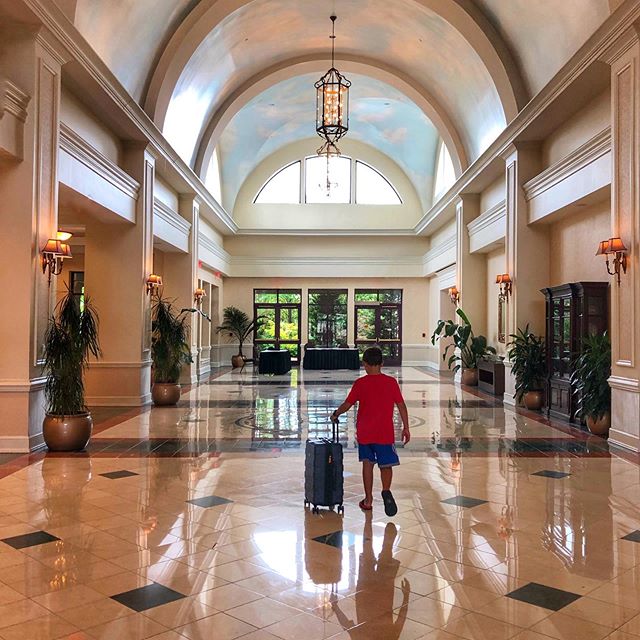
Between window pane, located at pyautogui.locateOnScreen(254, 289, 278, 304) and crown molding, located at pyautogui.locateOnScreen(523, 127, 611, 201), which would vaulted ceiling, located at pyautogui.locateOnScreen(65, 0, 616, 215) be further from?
window pane, located at pyautogui.locateOnScreen(254, 289, 278, 304)

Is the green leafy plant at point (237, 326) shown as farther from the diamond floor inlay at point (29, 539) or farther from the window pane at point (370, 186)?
the diamond floor inlay at point (29, 539)

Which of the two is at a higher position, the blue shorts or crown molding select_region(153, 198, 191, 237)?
crown molding select_region(153, 198, 191, 237)

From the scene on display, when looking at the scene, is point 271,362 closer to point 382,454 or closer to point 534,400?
point 534,400

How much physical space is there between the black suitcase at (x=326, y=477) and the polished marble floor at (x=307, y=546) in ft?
0.42

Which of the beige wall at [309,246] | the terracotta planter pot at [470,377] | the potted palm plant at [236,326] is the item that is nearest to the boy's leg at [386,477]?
the terracotta planter pot at [470,377]

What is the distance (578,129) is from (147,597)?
357 inches

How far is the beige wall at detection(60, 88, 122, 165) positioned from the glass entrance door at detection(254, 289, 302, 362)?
1261cm

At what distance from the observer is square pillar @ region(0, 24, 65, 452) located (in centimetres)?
691

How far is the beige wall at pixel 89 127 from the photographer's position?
8.64 metres

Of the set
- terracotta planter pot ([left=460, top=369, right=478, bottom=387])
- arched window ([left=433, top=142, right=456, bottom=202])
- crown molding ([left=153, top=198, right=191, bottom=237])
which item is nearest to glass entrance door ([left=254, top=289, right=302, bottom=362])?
arched window ([left=433, top=142, right=456, bottom=202])

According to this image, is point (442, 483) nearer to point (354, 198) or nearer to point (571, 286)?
point (571, 286)

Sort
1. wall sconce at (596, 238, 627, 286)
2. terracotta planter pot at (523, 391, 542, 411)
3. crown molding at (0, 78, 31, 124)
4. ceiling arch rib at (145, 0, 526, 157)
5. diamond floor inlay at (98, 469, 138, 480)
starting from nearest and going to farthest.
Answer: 1. diamond floor inlay at (98, 469, 138, 480)
2. crown molding at (0, 78, 31, 124)
3. wall sconce at (596, 238, 627, 286)
4. terracotta planter pot at (523, 391, 542, 411)
5. ceiling arch rib at (145, 0, 526, 157)

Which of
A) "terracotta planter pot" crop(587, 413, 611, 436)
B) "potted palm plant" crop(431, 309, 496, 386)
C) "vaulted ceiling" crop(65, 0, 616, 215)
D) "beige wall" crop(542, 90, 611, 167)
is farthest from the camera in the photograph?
"potted palm plant" crop(431, 309, 496, 386)

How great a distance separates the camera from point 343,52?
14.8m
